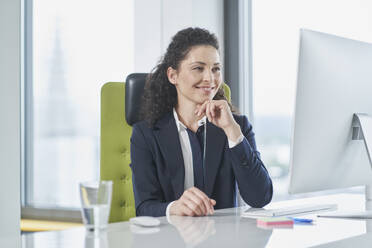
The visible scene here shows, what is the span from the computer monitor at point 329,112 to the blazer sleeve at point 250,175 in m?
0.33

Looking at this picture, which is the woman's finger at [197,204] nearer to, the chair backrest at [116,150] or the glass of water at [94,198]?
the glass of water at [94,198]

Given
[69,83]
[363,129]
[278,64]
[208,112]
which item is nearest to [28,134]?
[69,83]

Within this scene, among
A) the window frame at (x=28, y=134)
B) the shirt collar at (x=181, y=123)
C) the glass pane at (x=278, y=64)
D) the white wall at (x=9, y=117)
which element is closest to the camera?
the shirt collar at (x=181, y=123)

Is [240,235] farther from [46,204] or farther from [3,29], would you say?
[46,204]

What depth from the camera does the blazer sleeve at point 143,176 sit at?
161 centimetres

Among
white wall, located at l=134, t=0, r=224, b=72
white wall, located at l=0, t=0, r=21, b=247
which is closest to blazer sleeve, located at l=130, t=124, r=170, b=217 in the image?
white wall, located at l=0, t=0, r=21, b=247

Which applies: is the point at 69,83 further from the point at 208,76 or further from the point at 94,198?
the point at 94,198

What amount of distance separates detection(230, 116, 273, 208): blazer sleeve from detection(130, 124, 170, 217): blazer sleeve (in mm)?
301

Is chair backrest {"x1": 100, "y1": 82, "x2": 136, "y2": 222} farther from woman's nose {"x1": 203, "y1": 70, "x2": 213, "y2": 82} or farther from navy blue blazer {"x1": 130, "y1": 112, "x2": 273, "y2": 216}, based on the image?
woman's nose {"x1": 203, "y1": 70, "x2": 213, "y2": 82}

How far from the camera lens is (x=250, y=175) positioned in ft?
5.31

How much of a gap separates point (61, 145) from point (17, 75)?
1.18 m

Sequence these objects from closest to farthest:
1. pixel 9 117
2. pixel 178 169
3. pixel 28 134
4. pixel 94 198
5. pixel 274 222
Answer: pixel 94 198, pixel 274 222, pixel 178 169, pixel 9 117, pixel 28 134

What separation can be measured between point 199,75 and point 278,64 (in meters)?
1.18

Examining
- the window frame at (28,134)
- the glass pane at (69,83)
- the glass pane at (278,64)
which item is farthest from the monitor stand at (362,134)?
the window frame at (28,134)
